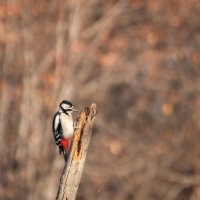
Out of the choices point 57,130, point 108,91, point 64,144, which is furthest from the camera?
point 108,91

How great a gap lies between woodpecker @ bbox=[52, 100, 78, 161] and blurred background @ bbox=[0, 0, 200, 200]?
8230 mm

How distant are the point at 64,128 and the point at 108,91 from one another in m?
12.5

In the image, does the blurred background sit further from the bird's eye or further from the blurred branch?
the blurred branch

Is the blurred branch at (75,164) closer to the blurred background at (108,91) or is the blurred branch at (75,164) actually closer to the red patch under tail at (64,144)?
the red patch under tail at (64,144)

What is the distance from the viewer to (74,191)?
28.5 feet

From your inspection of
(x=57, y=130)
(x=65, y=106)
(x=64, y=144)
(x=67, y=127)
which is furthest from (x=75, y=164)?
(x=65, y=106)

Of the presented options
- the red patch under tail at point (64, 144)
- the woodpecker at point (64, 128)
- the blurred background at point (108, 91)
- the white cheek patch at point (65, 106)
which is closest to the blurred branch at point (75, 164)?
the woodpecker at point (64, 128)

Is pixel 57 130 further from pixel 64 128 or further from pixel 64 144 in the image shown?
pixel 64 128

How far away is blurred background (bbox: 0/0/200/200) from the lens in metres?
19.5

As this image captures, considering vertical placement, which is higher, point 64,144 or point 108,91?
point 108,91

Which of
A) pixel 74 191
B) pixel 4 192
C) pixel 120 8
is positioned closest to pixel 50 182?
pixel 4 192

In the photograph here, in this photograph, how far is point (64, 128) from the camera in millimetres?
10414

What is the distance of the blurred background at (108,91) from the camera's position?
64.0 feet

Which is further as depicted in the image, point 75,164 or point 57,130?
point 57,130
